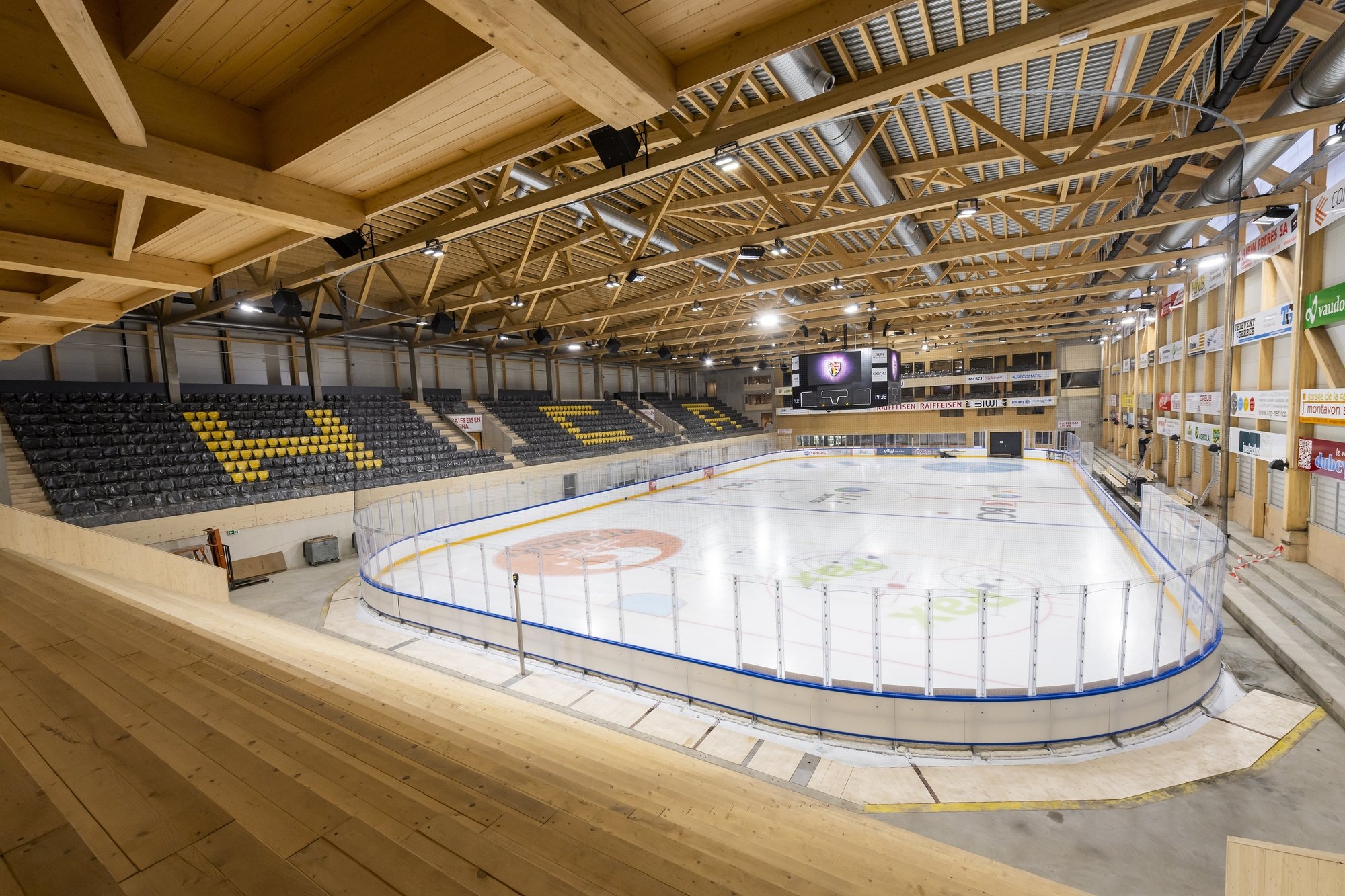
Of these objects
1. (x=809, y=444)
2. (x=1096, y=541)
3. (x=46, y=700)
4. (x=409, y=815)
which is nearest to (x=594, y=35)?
(x=409, y=815)

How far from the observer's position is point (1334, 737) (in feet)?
17.0

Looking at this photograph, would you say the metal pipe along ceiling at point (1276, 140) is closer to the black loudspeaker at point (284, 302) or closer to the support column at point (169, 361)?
the black loudspeaker at point (284, 302)

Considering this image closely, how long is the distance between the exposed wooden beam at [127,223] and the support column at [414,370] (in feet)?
61.7

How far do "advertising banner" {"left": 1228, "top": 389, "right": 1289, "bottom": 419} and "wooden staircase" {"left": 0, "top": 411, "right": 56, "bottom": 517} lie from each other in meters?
21.2

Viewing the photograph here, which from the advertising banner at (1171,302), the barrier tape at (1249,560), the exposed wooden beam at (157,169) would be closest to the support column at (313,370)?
the exposed wooden beam at (157,169)

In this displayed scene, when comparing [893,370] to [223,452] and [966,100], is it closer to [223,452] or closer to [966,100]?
[966,100]

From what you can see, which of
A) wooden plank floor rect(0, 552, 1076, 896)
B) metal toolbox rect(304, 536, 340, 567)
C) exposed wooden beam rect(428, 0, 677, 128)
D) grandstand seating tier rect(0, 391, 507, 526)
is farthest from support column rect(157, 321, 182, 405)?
exposed wooden beam rect(428, 0, 677, 128)

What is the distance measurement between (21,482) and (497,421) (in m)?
13.5

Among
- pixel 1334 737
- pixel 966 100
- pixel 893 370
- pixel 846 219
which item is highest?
pixel 966 100

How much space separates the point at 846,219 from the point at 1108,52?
348cm

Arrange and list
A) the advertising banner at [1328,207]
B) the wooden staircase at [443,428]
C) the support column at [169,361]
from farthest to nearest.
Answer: the wooden staircase at [443,428] < the support column at [169,361] < the advertising banner at [1328,207]

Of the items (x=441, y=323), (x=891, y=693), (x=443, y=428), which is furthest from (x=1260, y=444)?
(x=443, y=428)

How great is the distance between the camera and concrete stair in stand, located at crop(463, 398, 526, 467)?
66.7 feet

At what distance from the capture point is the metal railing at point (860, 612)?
18.5ft
